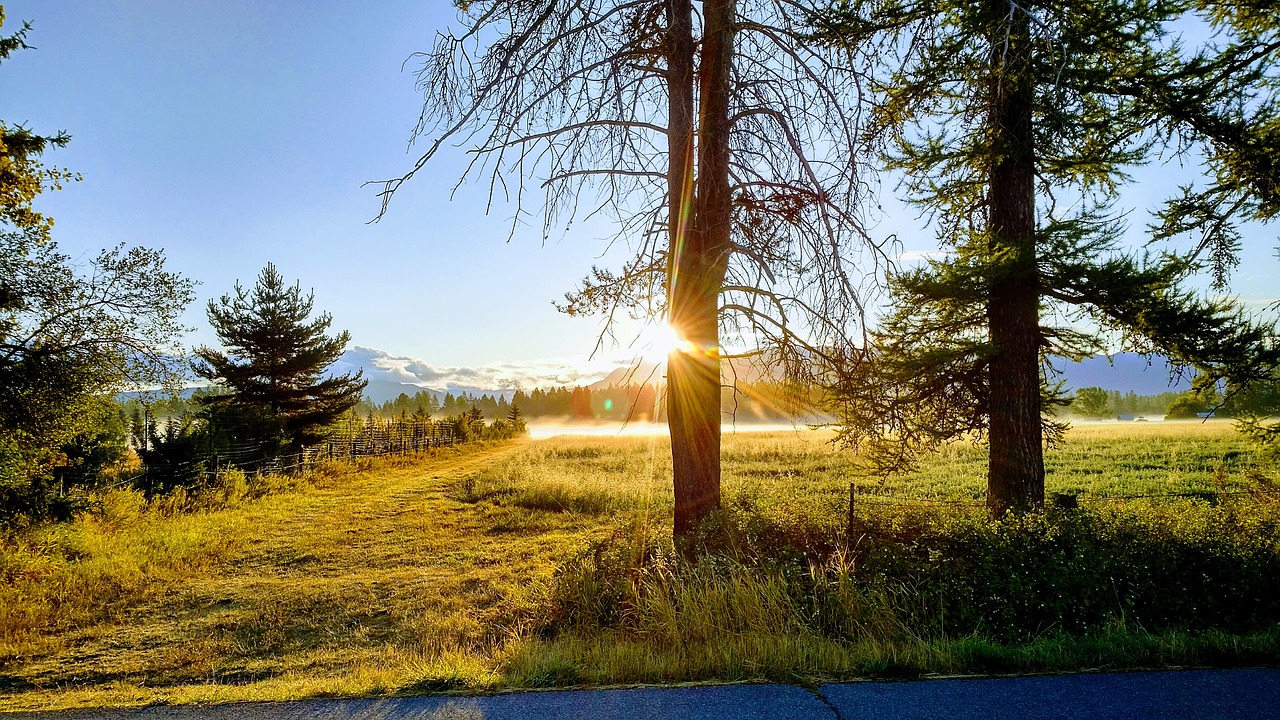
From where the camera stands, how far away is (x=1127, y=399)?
140 metres

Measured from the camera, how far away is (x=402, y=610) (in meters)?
7.88

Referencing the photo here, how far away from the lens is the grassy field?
169 inches

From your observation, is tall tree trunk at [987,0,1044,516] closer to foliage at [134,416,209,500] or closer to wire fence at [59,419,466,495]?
wire fence at [59,419,466,495]

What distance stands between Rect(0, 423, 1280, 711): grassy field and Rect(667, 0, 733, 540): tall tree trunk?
0.75 m

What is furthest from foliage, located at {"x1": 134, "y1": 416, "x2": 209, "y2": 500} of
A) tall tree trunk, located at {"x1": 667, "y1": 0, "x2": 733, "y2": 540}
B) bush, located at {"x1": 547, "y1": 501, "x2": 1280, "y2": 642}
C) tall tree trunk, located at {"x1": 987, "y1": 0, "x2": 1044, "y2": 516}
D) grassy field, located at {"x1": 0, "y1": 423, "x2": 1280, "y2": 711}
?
tall tree trunk, located at {"x1": 987, "y1": 0, "x2": 1044, "y2": 516}

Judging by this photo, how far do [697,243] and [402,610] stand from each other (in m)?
6.29

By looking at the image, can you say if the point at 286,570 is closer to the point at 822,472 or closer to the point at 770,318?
the point at 770,318

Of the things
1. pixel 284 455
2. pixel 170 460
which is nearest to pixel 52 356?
pixel 170 460

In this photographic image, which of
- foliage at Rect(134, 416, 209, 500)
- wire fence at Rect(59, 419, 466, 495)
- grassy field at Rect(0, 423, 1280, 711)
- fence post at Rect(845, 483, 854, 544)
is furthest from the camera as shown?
foliage at Rect(134, 416, 209, 500)

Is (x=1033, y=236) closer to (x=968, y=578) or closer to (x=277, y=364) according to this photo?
(x=968, y=578)

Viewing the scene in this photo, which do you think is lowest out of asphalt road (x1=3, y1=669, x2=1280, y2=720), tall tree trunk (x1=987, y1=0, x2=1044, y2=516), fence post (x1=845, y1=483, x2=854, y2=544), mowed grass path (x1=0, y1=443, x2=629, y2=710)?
mowed grass path (x1=0, y1=443, x2=629, y2=710)

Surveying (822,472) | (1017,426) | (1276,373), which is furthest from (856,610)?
(822,472)

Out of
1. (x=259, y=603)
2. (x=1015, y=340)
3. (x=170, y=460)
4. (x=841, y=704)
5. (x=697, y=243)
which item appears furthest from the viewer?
(x=170, y=460)

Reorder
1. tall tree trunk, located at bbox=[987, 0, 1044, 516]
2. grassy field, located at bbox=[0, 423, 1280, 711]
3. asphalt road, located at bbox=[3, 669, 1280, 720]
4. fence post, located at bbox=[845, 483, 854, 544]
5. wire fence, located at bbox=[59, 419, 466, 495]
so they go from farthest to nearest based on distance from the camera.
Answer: wire fence, located at bbox=[59, 419, 466, 495] < tall tree trunk, located at bbox=[987, 0, 1044, 516] < fence post, located at bbox=[845, 483, 854, 544] < grassy field, located at bbox=[0, 423, 1280, 711] < asphalt road, located at bbox=[3, 669, 1280, 720]
